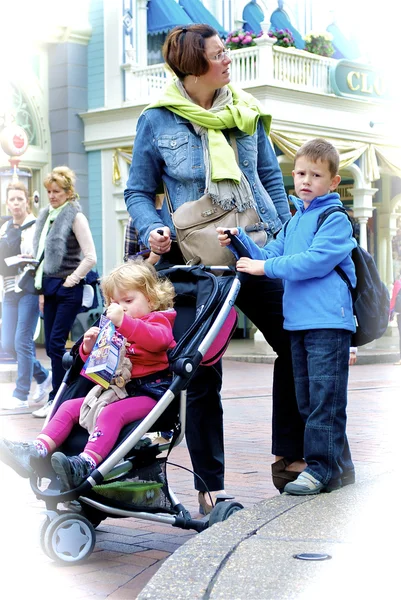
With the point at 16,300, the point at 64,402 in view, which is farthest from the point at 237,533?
the point at 16,300

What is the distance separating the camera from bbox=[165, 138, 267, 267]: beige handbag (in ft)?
13.0

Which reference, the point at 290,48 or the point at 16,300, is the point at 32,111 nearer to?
the point at 290,48

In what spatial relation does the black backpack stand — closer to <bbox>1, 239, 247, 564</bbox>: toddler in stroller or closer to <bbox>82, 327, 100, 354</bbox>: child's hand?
<bbox>1, 239, 247, 564</bbox>: toddler in stroller

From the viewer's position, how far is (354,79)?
17203mm

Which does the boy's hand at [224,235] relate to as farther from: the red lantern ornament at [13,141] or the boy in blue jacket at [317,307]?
the red lantern ornament at [13,141]

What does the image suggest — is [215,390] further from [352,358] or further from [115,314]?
[115,314]

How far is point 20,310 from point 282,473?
4.41 metres

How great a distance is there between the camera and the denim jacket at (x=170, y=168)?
13.3ft

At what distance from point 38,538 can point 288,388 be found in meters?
1.25

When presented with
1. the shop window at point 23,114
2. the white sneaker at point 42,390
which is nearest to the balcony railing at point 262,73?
the shop window at point 23,114

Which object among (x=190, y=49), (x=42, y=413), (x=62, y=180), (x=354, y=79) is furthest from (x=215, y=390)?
(x=354, y=79)

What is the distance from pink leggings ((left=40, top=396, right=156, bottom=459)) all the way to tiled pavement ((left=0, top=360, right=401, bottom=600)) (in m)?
0.37

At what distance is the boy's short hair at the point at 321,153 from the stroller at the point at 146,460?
44cm

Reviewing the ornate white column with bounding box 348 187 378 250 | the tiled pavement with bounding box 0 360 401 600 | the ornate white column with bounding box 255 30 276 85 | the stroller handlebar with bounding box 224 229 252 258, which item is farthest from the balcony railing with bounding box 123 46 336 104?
the stroller handlebar with bounding box 224 229 252 258
